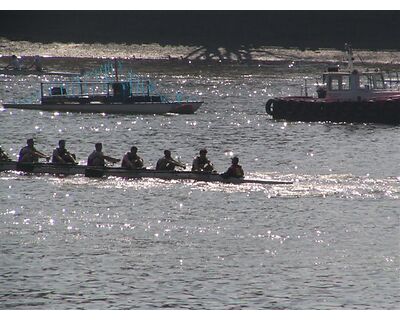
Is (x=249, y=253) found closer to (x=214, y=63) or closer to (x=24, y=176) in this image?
(x=24, y=176)

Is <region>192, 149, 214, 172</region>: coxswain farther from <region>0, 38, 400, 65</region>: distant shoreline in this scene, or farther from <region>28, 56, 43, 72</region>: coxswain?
<region>0, 38, 400, 65</region>: distant shoreline

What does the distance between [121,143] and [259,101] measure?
33145 millimetres

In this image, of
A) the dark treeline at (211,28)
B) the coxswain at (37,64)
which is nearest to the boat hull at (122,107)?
the coxswain at (37,64)

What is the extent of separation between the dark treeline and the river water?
119 feet

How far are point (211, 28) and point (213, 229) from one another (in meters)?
75.7

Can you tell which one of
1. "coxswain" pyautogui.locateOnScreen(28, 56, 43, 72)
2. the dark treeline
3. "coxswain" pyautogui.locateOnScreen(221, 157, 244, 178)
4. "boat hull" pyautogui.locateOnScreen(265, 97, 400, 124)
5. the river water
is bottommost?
the river water

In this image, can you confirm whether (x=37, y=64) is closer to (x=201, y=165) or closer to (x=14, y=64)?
(x=14, y=64)

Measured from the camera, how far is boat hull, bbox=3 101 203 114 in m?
102

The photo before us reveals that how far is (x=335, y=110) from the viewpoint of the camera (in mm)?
95688

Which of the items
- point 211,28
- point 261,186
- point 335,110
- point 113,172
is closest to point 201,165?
point 261,186

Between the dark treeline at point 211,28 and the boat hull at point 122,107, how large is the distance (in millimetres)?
22631

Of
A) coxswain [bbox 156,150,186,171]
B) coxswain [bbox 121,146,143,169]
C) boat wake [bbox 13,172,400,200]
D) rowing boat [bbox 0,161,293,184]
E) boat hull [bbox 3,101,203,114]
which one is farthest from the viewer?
boat hull [bbox 3,101,203,114]

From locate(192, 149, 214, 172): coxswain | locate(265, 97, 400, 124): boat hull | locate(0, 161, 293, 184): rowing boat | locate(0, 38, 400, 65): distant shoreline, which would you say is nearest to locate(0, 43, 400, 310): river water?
locate(0, 161, 293, 184): rowing boat

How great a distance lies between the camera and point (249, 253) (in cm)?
4997
